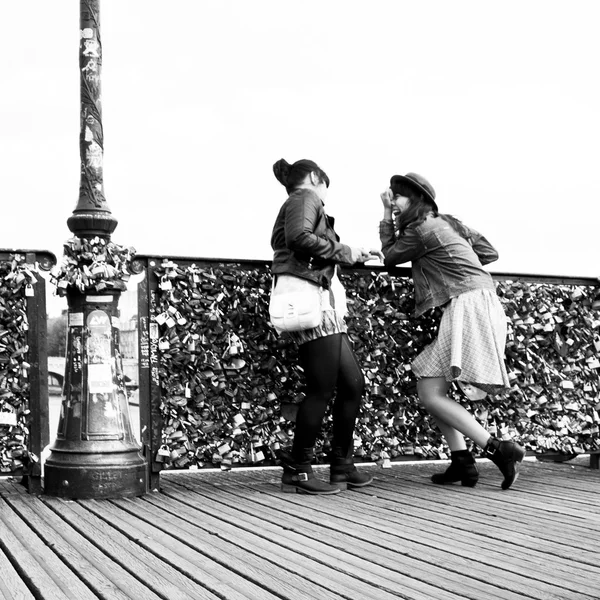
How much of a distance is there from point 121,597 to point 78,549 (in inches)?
32.6

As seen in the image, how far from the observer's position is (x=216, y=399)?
5.99m

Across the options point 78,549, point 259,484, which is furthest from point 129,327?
point 78,549

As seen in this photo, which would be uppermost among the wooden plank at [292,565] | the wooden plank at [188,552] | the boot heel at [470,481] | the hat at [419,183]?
the hat at [419,183]

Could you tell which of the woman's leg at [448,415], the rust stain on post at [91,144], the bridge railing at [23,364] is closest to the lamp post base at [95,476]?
the bridge railing at [23,364]

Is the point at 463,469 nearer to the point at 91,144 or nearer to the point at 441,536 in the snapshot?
the point at 441,536

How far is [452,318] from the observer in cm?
596

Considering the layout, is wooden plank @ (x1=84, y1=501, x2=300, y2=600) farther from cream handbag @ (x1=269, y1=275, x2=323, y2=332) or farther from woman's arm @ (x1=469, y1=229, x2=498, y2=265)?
woman's arm @ (x1=469, y1=229, x2=498, y2=265)

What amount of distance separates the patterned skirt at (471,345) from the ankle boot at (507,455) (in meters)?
0.35

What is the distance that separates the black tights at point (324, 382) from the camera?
5676mm

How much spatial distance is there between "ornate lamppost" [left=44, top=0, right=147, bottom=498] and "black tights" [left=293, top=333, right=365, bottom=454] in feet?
3.23

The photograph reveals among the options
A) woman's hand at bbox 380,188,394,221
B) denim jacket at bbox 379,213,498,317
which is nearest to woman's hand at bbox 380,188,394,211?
woman's hand at bbox 380,188,394,221

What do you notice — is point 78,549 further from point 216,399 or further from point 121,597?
point 216,399

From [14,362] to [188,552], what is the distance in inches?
91.0

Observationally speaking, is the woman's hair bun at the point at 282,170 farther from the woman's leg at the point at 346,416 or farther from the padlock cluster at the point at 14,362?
the padlock cluster at the point at 14,362
